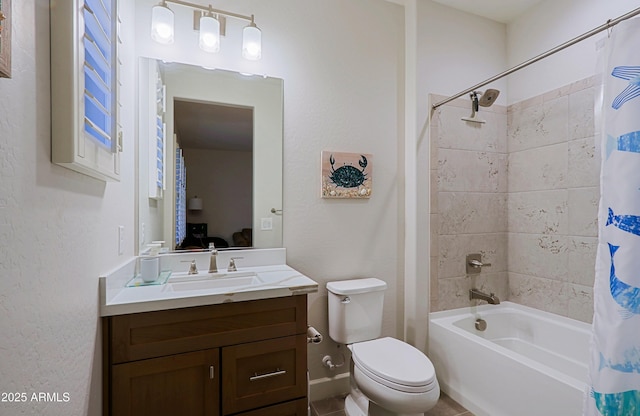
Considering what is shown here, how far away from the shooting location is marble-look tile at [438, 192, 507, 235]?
230 cm

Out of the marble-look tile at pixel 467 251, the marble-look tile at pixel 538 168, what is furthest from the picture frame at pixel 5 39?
the marble-look tile at pixel 538 168

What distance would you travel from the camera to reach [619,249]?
1.04 meters

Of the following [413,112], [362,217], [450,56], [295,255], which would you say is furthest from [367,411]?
[450,56]

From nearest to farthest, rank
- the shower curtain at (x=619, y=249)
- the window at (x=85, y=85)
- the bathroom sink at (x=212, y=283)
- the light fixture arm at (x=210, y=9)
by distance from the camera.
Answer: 1. the window at (x=85, y=85)
2. the shower curtain at (x=619, y=249)
3. the bathroom sink at (x=212, y=283)
4. the light fixture arm at (x=210, y=9)

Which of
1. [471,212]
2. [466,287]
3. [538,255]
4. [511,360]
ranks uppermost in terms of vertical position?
[471,212]

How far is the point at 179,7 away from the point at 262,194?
45.5 inches

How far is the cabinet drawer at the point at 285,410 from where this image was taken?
4.47ft

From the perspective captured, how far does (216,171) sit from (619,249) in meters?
1.85

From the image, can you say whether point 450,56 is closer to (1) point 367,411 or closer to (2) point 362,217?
(2) point 362,217

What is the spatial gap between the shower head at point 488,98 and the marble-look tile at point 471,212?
671 millimetres

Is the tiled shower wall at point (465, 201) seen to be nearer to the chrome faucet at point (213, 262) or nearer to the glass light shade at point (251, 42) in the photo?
the glass light shade at point (251, 42)

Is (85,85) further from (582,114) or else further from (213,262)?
(582,114)

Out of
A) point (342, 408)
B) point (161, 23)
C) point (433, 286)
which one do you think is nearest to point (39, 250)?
point (161, 23)

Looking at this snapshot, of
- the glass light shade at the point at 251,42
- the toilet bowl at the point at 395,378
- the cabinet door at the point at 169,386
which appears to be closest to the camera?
the cabinet door at the point at 169,386
